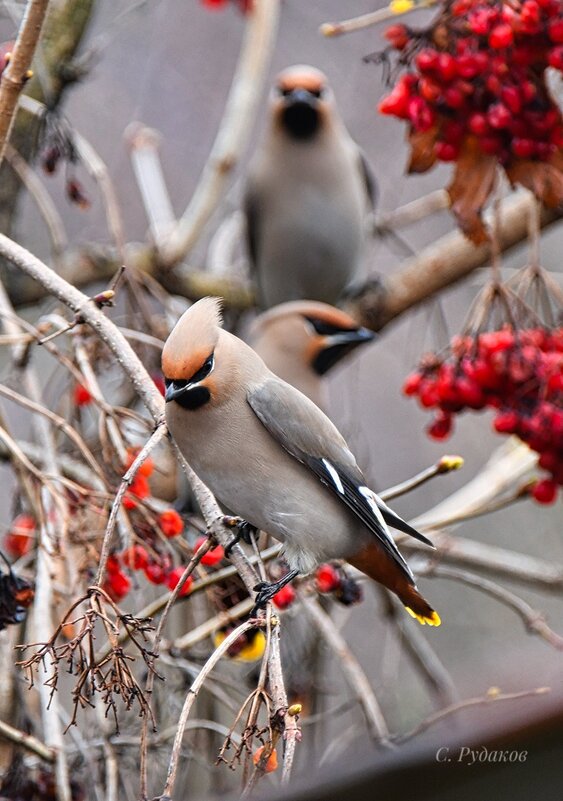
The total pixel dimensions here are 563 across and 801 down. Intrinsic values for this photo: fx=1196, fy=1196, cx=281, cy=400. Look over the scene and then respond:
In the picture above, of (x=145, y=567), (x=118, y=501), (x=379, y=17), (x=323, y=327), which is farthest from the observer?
(x=323, y=327)

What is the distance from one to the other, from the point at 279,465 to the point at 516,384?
628mm

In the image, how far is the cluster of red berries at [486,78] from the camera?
92.4 inches

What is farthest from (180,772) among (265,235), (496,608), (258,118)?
(258,118)

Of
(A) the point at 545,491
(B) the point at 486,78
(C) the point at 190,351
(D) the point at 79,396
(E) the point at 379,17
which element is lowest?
(A) the point at 545,491

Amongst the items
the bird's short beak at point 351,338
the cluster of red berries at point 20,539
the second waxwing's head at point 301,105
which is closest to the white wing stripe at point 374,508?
the cluster of red berries at point 20,539

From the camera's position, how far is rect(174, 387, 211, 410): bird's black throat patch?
2066 millimetres

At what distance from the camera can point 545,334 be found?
8.69 feet

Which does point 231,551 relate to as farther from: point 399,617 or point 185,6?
point 185,6

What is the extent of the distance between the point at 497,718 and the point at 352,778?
166 mm

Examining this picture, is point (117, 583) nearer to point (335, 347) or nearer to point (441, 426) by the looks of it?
point (441, 426)

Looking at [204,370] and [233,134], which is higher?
[233,134]

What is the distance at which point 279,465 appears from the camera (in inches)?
89.0

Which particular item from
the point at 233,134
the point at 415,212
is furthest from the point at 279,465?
the point at 415,212

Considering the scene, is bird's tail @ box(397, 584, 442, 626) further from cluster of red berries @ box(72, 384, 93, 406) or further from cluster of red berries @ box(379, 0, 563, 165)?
cluster of red berries @ box(379, 0, 563, 165)
